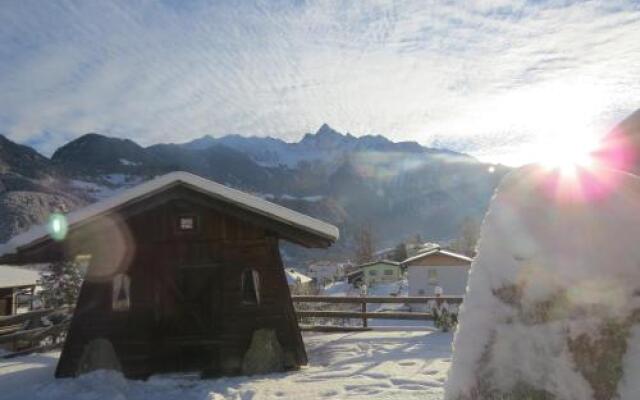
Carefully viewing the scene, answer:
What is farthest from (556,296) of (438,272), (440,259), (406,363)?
(438,272)

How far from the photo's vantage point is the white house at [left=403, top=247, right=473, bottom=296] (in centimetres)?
4881

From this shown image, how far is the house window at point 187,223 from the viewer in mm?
11078

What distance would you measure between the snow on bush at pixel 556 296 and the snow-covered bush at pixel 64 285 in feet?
99.6

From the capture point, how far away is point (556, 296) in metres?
2.63

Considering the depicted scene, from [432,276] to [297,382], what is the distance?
4175 centimetres

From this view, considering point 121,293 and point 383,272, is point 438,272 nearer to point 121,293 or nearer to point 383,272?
point 383,272

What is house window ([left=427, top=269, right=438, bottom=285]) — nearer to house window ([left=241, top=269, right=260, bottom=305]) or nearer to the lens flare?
house window ([left=241, top=269, right=260, bottom=305])

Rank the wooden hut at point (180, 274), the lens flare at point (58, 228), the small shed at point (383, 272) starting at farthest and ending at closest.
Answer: the small shed at point (383, 272) < the wooden hut at point (180, 274) < the lens flare at point (58, 228)

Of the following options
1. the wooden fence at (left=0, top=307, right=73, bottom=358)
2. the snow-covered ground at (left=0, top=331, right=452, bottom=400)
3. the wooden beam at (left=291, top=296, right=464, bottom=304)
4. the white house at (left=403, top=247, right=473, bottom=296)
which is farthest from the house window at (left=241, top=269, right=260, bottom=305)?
the white house at (left=403, top=247, right=473, bottom=296)

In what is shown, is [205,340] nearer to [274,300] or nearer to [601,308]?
[274,300]

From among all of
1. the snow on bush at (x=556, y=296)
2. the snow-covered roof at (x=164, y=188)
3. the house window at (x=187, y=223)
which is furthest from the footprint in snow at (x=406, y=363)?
the snow on bush at (x=556, y=296)

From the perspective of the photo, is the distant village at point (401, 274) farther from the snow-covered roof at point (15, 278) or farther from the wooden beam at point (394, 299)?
the snow-covered roof at point (15, 278)

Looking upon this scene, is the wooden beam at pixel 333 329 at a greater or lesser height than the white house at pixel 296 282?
lesser

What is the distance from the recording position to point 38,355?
13.8 m
